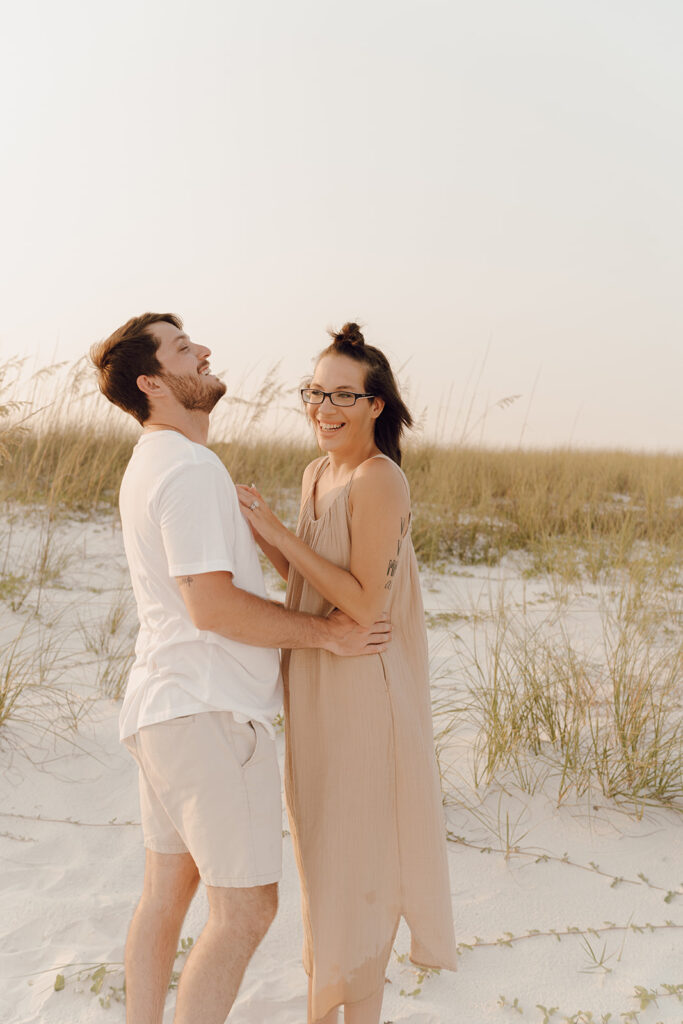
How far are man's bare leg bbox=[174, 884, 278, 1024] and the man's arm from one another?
1.78 ft

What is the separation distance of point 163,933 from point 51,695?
8.49 feet

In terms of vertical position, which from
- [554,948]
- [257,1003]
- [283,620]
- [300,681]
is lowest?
[257,1003]

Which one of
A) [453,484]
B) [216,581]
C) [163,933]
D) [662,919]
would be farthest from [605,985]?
[453,484]

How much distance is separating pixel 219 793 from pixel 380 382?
104 cm

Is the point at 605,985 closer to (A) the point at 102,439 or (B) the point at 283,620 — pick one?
(B) the point at 283,620

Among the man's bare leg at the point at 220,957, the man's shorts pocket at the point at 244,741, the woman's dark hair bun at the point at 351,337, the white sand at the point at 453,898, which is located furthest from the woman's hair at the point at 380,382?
the white sand at the point at 453,898

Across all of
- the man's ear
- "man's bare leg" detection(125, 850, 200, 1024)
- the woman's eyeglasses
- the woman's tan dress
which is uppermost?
the woman's eyeglasses

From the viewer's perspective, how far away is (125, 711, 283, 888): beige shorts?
1760 mm

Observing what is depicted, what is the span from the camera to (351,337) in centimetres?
209

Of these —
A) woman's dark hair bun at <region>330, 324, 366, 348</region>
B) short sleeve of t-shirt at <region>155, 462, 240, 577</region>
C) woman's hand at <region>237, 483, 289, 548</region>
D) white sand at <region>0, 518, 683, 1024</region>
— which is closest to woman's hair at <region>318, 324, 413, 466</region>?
woman's dark hair bun at <region>330, 324, 366, 348</region>

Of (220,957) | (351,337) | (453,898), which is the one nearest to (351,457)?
(351,337)

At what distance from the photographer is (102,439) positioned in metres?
8.15

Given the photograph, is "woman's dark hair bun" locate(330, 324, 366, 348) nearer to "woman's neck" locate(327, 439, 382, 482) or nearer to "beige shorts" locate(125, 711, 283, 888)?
"woman's neck" locate(327, 439, 382, 482)

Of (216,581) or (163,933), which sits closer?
(216,581)
